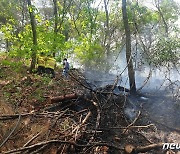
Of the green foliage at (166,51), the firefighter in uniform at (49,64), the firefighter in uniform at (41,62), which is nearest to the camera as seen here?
the green foliage at (166,51)

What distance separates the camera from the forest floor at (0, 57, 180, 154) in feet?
15.1

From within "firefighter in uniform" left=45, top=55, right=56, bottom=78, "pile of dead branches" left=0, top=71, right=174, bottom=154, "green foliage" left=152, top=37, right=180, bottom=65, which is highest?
"green foliage" left=152, top=37, right=180, bottom=65

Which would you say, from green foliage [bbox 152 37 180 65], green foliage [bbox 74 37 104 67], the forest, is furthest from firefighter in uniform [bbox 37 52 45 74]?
green foliage [bbox 74 37 104 67]

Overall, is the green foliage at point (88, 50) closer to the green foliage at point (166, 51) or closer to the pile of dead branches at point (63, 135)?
the green foliage at point (166, 51)

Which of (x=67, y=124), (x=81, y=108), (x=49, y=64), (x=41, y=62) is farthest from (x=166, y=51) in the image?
(x=67, y=124)

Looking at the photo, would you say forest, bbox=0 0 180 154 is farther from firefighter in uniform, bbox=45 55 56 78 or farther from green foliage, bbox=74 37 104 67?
green foliage, bbox=74 37 104 67

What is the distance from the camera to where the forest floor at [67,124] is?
4613 mm

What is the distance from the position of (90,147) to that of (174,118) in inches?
199

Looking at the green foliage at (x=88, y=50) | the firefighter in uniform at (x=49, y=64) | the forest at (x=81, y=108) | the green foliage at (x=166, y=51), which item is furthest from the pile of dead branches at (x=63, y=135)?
the green foliage at (x=88, y=50)

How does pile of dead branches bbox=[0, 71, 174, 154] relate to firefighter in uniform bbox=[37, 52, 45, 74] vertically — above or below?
below

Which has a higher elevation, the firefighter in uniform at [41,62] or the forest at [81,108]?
the firefighter in uniform at [41,62]

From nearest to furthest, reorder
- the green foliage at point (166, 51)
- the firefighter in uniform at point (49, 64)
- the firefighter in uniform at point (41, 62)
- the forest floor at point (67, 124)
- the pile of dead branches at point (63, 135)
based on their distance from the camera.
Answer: the pile of dead branches at point (63, 135), the forest floor at point (67, 124), the green foliage at point (166, 51), the firefighter in uniform at point (41, 62), the firefighter in uniform at point (49, 64)

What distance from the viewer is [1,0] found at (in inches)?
687

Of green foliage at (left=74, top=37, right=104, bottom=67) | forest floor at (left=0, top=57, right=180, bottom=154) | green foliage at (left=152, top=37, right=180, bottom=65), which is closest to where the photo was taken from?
forest floor at (left=0, top=57, right=180, bottom=154)
